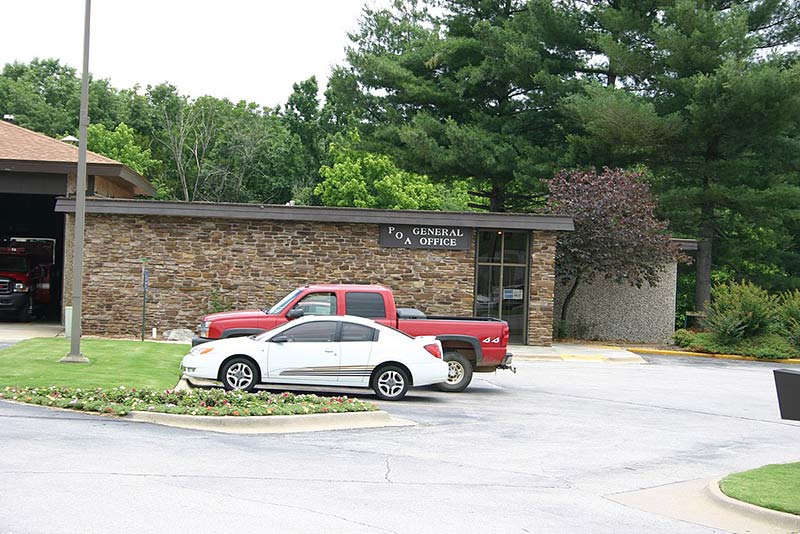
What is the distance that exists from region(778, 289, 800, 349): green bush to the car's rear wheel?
1790 cm

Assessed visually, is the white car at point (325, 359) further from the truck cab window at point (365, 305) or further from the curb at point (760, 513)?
the curb at point (760, 513)

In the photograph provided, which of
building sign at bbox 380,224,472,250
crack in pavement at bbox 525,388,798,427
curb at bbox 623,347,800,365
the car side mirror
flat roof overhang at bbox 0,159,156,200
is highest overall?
flat roof overhang at bbox 0,159,156,200

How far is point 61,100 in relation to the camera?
7781cm

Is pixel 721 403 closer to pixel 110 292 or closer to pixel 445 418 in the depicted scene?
pixel 445 418

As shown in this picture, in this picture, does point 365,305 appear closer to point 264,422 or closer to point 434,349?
point 434,349

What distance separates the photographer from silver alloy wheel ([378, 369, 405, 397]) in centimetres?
1750

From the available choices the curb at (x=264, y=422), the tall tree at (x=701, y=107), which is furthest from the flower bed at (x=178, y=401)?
the tall tree at (x=701, y=107)

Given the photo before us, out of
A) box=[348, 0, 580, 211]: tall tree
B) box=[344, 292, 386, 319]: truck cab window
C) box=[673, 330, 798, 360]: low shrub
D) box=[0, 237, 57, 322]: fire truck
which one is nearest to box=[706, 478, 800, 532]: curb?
box=[344, 292, 386, 319]: truck cab window

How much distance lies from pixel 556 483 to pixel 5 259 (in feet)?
85.1

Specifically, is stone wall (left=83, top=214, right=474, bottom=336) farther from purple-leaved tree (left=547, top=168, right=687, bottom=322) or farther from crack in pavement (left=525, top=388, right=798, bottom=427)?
crack in pavement (left=525, top=388, right=798, bottom=427)

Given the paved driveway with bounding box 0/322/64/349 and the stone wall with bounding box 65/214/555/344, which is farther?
the stone wall with bounding box 65/214/555/344

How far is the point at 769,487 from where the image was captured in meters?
10.9

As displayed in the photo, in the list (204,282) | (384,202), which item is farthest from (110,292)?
(384,202)

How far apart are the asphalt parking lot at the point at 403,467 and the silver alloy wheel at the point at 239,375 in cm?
246
